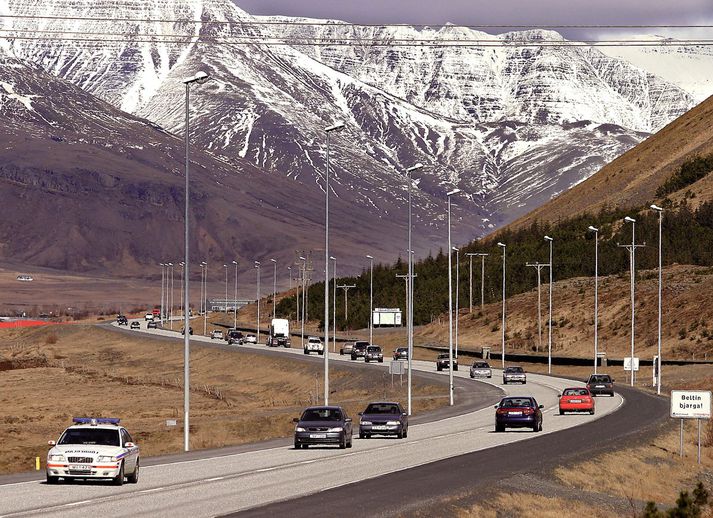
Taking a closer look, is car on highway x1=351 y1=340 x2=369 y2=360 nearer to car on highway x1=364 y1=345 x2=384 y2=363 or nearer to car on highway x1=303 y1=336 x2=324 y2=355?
car on highway x1=364 y1=345 x2=384 y2=363

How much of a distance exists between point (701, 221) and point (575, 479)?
16055cm

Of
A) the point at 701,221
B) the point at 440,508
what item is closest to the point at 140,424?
the point at 440,508

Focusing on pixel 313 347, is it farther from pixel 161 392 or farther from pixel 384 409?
pixel 384 409

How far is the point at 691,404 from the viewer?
4941 centimetres

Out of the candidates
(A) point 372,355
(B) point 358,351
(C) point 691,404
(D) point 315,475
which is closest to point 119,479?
(D) point 315,475

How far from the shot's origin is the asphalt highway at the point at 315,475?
34.2 metres

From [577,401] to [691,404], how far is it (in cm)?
2832

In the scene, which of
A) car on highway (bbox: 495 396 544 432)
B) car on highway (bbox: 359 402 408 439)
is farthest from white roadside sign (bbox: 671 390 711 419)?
car on highway (bbox: 495 396 544 432)

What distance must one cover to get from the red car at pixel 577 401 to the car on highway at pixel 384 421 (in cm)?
1797

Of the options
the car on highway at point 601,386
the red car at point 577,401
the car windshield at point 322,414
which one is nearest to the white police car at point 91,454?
the car windshield at point 322,414

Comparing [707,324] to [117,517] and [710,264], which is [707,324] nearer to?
[710,264]

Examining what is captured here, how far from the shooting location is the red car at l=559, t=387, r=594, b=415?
255 feet

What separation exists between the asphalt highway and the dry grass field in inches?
352

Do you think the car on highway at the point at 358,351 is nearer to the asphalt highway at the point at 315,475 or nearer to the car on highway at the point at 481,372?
the car on highway at the point at 481,372
